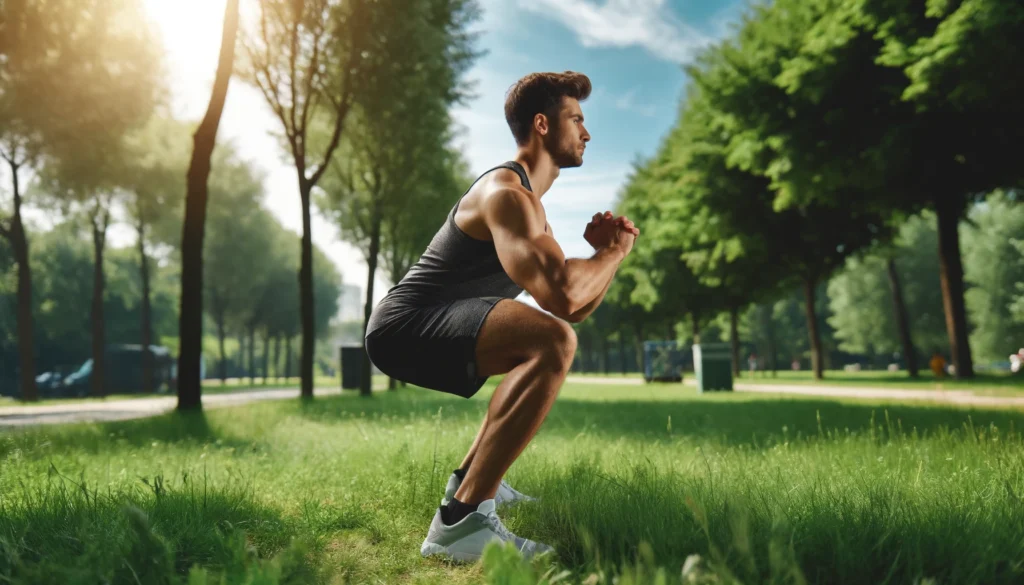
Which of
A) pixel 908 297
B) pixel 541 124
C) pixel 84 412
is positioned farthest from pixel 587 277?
pixel 908 297

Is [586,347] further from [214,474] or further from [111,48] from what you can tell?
[214,474]

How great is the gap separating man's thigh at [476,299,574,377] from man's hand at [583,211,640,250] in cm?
38

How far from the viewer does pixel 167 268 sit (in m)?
39.0

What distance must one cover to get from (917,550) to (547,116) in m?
2.18

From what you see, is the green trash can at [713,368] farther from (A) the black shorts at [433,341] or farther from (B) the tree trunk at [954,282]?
(A) the black shorts at [433,341]

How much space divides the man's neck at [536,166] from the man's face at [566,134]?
4cm

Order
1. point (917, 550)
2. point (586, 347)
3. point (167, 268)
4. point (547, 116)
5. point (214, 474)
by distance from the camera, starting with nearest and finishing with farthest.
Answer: point (917, 550), point (547, 116), point (214, 474), point (167, 268), point (586, 347)

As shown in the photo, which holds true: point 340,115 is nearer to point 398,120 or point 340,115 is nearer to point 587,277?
point 398,120

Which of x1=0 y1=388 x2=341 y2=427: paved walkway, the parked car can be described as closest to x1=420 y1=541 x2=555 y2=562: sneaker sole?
x1=0 y1=388 x2=341 y2=427: paved walkway

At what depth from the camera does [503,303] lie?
9.32 feet

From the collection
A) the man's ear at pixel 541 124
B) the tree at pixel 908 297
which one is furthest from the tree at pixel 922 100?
the tree at pixel 908 297

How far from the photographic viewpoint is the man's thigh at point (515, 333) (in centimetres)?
271

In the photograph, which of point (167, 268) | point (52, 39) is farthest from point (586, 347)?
point (52, 39)

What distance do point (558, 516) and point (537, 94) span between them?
1.91m
